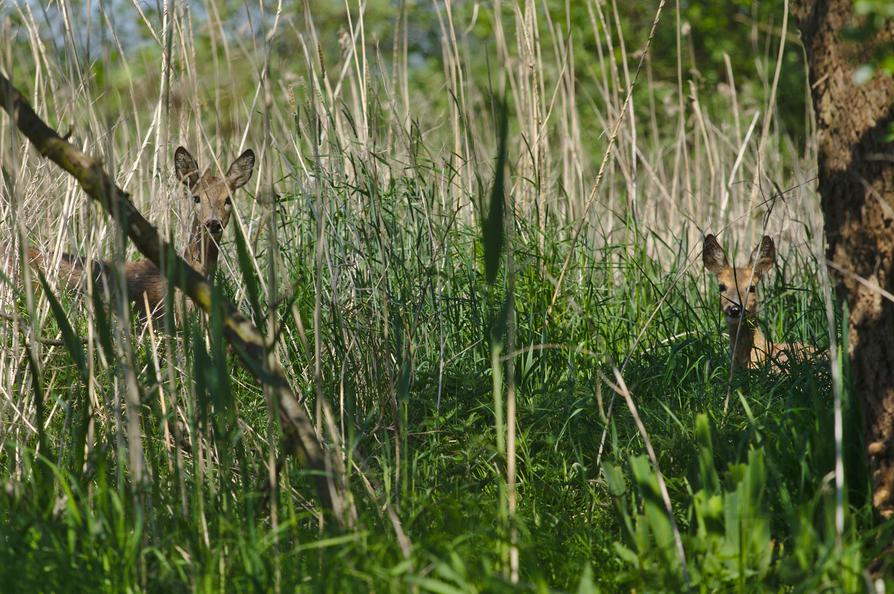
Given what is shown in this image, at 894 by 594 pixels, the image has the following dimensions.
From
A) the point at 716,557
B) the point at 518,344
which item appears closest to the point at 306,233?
the point at 518,344

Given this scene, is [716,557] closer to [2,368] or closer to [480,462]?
[480,462]

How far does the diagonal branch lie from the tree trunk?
1.13 metres

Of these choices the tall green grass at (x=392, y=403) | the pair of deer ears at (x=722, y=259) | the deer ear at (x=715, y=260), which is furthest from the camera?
the deer ear at (x=715, y=260)

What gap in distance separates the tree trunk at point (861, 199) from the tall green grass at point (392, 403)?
0.46 ft

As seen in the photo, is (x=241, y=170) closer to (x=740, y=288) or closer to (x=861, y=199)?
(x=740, y=288)

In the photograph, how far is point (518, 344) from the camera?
3779mm

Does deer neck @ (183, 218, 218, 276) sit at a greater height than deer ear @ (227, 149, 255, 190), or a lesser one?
lesser

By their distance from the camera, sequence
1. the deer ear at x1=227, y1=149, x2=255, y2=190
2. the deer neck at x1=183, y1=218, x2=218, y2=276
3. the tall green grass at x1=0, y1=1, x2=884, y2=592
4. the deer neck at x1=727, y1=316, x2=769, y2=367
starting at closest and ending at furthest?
the tall green grass at x1=0, y1=1, x2=884, y2=592 < the deer neck at x1=183, y1=218, x2=218, y2=276 < the deer neck at x1=727, y1=316, x2=769, y2=367 < the deer ear at x1=227, y1=149, x2=255, y2=190

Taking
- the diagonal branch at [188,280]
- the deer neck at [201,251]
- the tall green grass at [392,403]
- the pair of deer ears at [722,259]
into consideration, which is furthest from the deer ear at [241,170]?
the diagonal branch at [188,280]

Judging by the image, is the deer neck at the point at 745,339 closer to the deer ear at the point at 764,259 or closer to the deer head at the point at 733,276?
the deer head at the point at 733,276

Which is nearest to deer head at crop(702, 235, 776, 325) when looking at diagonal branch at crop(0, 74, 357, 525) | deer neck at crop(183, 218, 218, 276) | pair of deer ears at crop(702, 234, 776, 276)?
pair of deer ears at crop(702, 234, 776, 276)

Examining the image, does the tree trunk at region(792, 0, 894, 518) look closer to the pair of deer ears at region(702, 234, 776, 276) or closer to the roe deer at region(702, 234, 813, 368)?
the roe deer at region(702, 234, 813, 368)

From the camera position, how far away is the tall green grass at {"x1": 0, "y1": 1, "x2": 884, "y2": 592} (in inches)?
85.1

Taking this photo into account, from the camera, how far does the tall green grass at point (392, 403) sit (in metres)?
2.16
